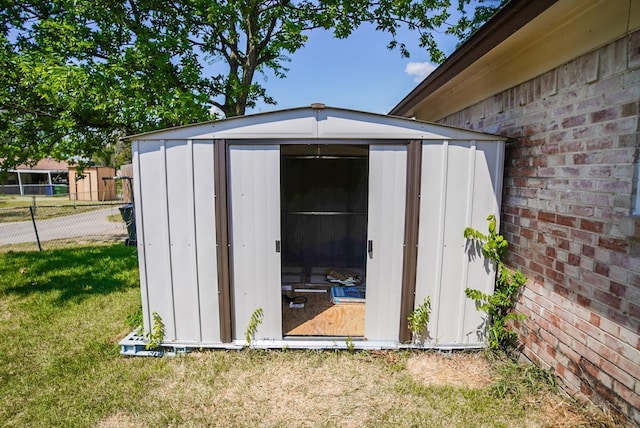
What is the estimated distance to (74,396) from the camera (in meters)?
2.74

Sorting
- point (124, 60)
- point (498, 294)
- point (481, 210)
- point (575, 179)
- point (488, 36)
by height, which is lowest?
point (498, 294)

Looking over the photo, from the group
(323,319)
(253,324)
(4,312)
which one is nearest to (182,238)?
(253,324)

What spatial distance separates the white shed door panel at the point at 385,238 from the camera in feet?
10.4

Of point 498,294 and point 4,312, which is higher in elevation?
point 498,294

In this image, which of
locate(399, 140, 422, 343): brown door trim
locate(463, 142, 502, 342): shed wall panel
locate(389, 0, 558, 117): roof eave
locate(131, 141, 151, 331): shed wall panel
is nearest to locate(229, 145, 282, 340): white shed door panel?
locate(131, 141, 151, 331): shed wall panel

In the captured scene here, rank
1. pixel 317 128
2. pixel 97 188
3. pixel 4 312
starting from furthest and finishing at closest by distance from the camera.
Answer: pixel 97 188, pixel 4 312, pixel 317 128

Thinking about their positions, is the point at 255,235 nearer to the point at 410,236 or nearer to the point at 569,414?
the point at 410,236

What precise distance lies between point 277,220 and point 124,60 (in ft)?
17.1

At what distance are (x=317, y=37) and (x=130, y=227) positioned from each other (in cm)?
689

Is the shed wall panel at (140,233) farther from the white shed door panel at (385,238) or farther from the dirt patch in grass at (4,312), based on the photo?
the dirt patch in grass at (4,312)

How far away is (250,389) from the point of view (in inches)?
111

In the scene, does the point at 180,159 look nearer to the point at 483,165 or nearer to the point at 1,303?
the point at 483,165

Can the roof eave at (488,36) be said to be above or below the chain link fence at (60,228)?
above

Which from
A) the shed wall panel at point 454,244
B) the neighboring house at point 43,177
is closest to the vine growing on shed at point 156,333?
the shed wall panel at point 454,244
